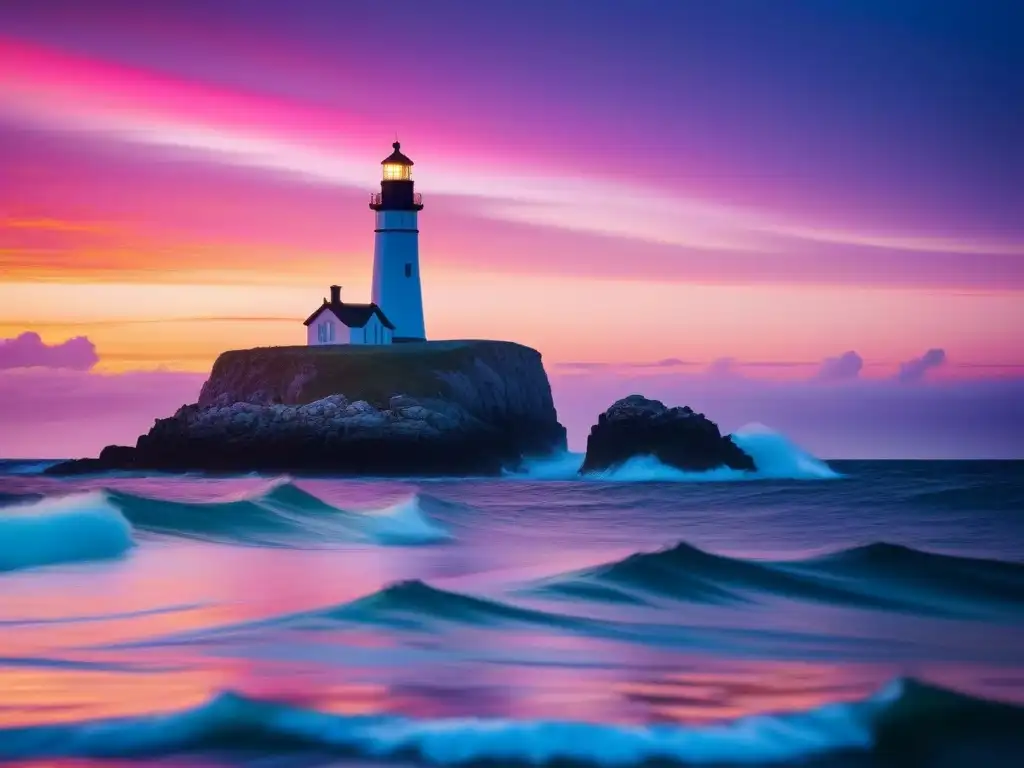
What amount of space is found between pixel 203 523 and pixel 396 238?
31646 mm

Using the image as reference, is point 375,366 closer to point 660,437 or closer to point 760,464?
point 660,437

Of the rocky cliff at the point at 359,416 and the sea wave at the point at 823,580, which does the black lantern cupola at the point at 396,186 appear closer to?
the rocky cliff at the point at 359,416

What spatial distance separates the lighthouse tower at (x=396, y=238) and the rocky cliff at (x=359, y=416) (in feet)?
7.75

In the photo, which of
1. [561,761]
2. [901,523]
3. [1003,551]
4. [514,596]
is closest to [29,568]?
[514,596]

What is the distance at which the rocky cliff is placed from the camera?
4900cm

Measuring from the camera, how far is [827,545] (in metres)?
23.4

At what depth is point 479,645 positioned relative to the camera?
38.5ft

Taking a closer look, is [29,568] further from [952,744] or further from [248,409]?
→ [248,409]

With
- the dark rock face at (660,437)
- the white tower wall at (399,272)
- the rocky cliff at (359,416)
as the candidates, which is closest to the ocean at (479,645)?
the dark rock face at (660,437)

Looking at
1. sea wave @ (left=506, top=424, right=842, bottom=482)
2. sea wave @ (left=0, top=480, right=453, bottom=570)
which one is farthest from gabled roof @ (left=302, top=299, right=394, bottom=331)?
sea wave @ (left=0, top=480, right=453, bottom=570)

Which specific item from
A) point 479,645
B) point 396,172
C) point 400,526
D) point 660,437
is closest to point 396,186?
point 396,172

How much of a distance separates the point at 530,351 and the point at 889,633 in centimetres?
4651

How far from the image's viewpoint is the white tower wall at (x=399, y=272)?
5331cm

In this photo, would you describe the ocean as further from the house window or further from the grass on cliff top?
the house window
